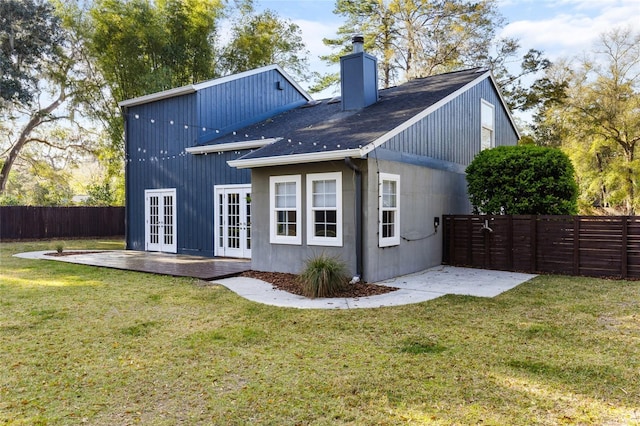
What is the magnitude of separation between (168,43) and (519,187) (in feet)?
48.3

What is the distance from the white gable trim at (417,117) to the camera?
755 cm

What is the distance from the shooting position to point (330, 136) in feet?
28.4

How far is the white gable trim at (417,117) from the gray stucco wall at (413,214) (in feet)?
1.17

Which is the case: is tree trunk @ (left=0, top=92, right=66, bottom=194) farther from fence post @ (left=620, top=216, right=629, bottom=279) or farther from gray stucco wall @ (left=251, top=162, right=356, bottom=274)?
fence post @ (left=620, top=216, right=629, bottom=279)

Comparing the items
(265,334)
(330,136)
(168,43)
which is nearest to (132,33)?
(168,43)

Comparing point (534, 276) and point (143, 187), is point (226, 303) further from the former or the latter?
point (143, 187)

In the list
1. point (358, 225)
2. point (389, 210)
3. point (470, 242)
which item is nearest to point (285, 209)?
point (358, 225)

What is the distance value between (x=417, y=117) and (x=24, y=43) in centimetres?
1935

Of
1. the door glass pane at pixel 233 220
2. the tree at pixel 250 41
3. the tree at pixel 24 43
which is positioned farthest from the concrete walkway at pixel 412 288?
the tree at pixel 24 43

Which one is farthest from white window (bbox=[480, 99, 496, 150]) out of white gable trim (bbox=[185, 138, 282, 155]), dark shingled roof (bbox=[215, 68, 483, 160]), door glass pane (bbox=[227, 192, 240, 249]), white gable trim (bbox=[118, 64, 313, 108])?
door glass pane (bbox=[227, 192, 240, 249])

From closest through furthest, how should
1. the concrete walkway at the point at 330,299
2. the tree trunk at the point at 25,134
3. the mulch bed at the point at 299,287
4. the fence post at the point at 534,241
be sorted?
the concrete walkway at the point at 330,299
the mulch bed at the point at 299,287
the fence post at the point at 534,241
the tree trunk at the point at 25,134

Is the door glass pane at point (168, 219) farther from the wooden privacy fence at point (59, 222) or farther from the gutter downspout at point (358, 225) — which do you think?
the wooden privacy fence at point (59, 222)

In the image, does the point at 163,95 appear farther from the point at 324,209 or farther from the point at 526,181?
the point at 526,181

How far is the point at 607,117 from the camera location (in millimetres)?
22719
